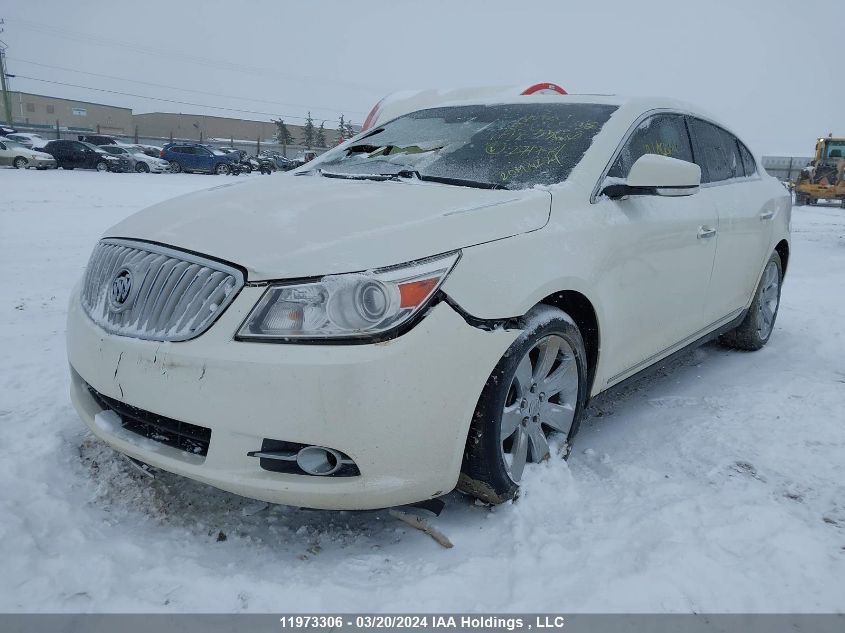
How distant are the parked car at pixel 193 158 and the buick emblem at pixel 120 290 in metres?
26.5

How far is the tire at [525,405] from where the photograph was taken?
2115 mm

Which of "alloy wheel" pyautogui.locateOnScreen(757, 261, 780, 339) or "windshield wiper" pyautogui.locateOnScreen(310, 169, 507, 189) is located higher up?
"windshield wiper" pyautogui.locateOnScreen(310, 169, 507, 189)

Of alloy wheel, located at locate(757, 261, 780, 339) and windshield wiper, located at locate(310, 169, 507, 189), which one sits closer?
windshield wiper, located at locate(310, 169, 507, 189)

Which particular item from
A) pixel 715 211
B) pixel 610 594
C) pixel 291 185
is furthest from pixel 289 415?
pixel 715 211

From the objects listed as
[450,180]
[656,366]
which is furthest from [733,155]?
[450,180]

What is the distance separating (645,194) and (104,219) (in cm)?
887

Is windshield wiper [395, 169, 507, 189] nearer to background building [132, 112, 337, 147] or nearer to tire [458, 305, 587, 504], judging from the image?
tire [458, 305, 587, 504]

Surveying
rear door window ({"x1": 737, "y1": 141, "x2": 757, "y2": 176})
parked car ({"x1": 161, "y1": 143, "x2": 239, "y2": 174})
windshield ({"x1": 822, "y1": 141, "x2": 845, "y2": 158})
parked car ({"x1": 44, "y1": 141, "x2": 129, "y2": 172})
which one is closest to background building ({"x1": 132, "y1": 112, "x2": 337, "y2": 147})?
parked car ({"x1": 161, "y1": 143, "x2": 239, "y2": 174})

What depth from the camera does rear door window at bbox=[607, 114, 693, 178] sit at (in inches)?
114

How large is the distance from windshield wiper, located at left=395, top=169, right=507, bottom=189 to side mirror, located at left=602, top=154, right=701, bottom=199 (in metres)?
0.50

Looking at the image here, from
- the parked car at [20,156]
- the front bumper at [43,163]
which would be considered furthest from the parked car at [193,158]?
the parked car at [20,156]

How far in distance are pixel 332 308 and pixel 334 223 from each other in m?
0.39

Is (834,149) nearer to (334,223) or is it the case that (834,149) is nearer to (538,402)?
(538,402)

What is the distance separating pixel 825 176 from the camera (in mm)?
21984
